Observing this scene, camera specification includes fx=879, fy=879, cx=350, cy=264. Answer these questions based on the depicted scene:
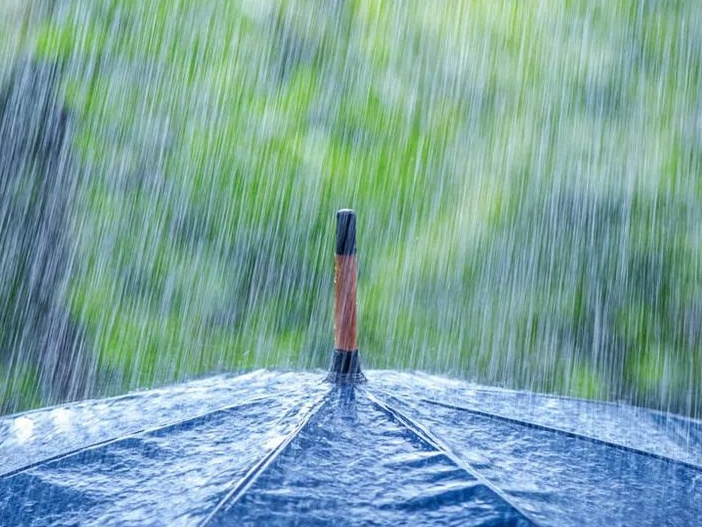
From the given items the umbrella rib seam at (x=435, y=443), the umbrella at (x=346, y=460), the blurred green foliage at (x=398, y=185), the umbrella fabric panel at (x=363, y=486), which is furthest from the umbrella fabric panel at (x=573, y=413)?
the blurred green foliage at (x=398, y=185)

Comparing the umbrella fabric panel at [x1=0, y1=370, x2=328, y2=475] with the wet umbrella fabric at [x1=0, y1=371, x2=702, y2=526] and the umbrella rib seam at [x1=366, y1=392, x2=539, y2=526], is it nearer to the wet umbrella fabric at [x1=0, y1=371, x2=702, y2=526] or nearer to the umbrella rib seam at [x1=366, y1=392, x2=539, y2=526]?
the wet umbrella fabric at [x1=0, y1=371, x2=702, y2=526]

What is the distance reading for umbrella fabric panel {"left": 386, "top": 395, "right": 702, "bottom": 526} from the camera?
66.6 inches

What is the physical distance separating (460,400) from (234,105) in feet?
14.0

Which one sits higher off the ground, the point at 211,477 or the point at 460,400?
the point at 460,400

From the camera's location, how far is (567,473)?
6.13ft

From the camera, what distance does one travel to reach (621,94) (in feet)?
16.6

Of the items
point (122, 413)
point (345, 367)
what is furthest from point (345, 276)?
point (122, 413)

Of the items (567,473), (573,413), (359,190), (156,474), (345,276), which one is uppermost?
(359,190)

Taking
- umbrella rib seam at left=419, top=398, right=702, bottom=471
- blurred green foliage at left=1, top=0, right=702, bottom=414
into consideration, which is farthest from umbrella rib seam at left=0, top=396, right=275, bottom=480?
blurred green foliage at left=1, top=0, right=702, bottom=414

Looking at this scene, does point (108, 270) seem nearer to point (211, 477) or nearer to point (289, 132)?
point (289, 132)

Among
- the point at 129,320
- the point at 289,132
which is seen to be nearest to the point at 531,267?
the point at 289,132

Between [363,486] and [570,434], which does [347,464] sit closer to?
[363,486]

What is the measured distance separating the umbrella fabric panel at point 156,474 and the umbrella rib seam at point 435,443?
0.17m

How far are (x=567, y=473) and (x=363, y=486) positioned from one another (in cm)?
47
